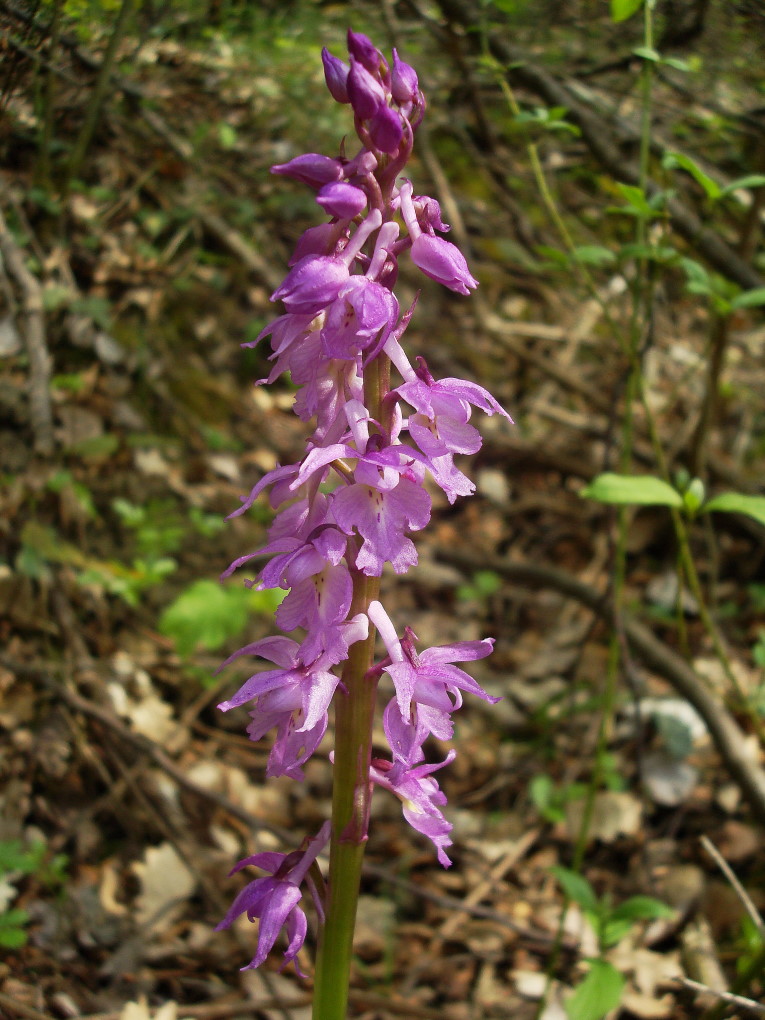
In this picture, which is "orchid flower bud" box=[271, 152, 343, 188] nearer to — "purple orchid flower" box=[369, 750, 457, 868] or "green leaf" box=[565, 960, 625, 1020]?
"purple orchid flower" box=[369, 750, 457, 868]

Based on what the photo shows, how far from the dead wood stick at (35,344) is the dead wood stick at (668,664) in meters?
2.31

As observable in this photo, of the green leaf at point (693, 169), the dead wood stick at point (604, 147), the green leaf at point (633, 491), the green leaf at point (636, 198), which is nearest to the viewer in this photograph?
the green leaf at point (633, 491)

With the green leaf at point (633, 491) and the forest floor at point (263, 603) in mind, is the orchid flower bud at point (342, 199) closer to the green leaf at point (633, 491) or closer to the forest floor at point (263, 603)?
the green leaf at point (633, 491)

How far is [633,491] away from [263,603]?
1775 mm

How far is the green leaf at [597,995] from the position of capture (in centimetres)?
200

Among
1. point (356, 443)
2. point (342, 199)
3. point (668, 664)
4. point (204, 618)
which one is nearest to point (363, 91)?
point (342, 199)

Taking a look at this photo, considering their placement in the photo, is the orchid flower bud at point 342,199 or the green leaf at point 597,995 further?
the green leaf at point 597,995

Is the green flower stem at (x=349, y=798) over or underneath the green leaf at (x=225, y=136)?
underneath

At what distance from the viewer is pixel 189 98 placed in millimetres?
4871

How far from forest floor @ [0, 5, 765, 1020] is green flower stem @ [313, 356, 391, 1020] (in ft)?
3.37

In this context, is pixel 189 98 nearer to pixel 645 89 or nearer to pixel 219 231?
pixel 219 231

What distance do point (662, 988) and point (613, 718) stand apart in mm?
1333

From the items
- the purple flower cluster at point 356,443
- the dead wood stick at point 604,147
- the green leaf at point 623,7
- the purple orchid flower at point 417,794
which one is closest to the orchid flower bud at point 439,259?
the purple flower cluster at point 356,443

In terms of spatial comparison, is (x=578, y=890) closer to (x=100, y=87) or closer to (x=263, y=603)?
(x=263, y=603)
